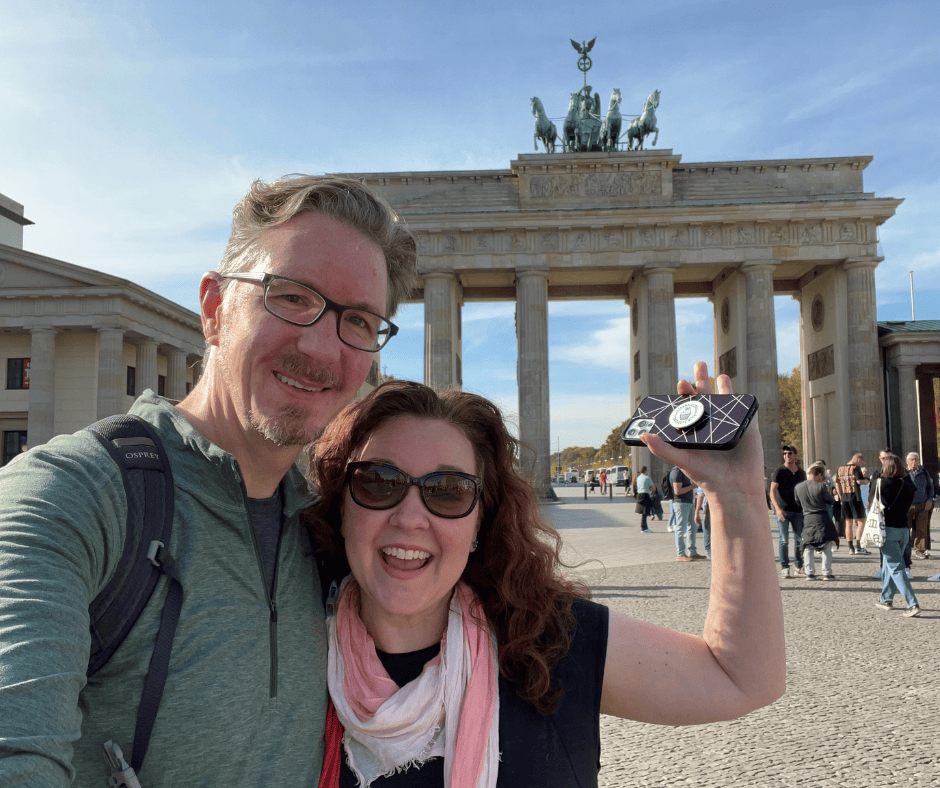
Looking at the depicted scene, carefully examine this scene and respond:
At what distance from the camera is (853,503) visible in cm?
1537

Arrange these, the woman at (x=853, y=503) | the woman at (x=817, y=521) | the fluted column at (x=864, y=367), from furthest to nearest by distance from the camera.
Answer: the fluted column at (x=864, y=367) < the woman at (x=853, y=503) < the woman at (x=817, y=521)

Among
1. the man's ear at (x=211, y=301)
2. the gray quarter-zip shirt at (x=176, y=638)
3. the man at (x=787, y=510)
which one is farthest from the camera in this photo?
the man at (x=787, y=510)

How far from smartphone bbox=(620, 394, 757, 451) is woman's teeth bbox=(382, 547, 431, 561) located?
61 cm

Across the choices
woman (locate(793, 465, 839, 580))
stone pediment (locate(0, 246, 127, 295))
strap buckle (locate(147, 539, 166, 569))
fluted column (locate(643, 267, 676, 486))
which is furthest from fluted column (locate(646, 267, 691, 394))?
strap buckle (locate(147, 539, 166, 569))

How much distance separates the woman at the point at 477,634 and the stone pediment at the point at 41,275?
36.4 m

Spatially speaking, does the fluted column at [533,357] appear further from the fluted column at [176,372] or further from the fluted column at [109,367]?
the fluted column at [109,367]

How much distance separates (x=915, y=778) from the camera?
4.32 m

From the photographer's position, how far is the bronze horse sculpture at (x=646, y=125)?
42.4 m

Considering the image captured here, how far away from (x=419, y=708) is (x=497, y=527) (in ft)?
1.80

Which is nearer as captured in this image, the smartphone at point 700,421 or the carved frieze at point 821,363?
the smartphone at point 700,421

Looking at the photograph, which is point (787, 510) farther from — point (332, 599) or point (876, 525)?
point (332, 599)

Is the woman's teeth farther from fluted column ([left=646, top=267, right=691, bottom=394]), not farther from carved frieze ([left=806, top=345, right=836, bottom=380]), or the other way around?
carved frieze ([left=806, top=345, right=836, bottom=380])

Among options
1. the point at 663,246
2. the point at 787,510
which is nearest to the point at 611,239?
the point at 663,246

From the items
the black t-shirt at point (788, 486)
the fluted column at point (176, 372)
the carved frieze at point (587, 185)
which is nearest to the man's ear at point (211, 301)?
the black t-shirt at point (788, 486)
